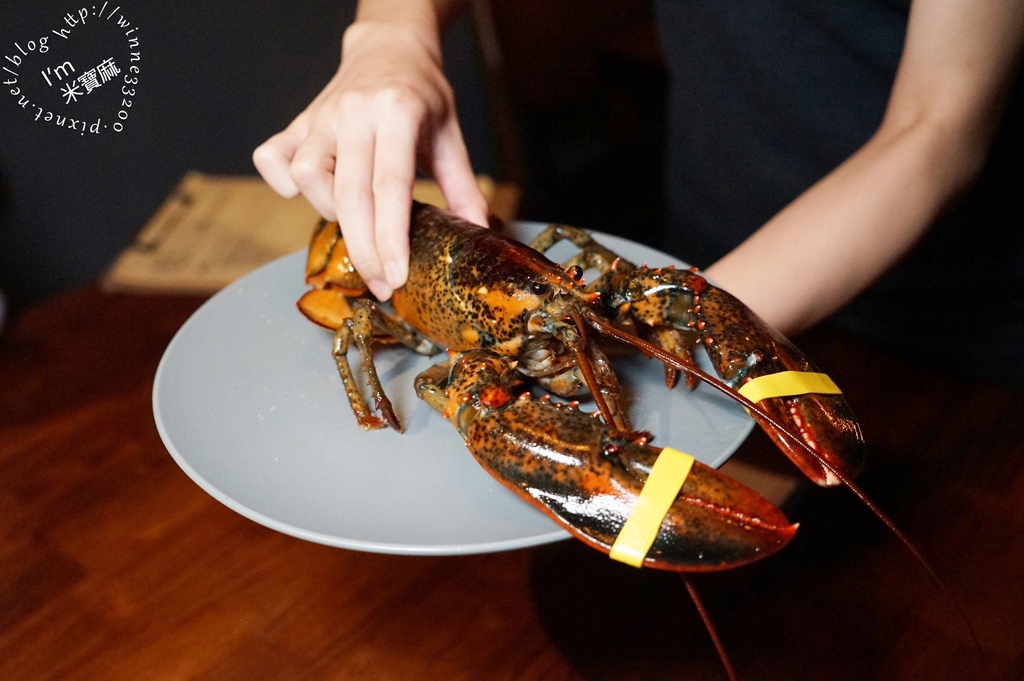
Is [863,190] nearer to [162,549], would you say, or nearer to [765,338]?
[765,338]

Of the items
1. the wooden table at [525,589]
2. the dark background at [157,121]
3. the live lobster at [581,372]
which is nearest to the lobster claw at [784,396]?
the live lobster at [581,372]

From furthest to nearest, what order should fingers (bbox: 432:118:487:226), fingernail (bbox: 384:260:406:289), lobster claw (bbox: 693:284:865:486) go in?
fingers (bbox: 432:118:487:226)
fingernail (bbox: 384:260:406:289)
lobster claw (bbox: 693:284:865:486)

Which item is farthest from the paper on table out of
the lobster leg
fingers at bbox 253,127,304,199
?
the lobster leg

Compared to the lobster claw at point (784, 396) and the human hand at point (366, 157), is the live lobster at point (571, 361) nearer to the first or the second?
the lobster claw at point (784, 396)

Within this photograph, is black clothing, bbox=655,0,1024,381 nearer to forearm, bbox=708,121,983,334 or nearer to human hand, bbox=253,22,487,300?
forearm, bbox=708,121,983,334

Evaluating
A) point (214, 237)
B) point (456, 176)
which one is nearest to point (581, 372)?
point (456, 176)

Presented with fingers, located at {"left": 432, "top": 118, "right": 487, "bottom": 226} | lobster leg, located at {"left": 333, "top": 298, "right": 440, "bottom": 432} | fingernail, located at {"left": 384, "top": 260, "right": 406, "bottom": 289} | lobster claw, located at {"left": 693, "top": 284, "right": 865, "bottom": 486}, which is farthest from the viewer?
fingers, located at {"left": 432, "top": 118, "right": 487, "bottom": 226}

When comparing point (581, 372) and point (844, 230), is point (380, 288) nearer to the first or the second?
point (581, 372)
